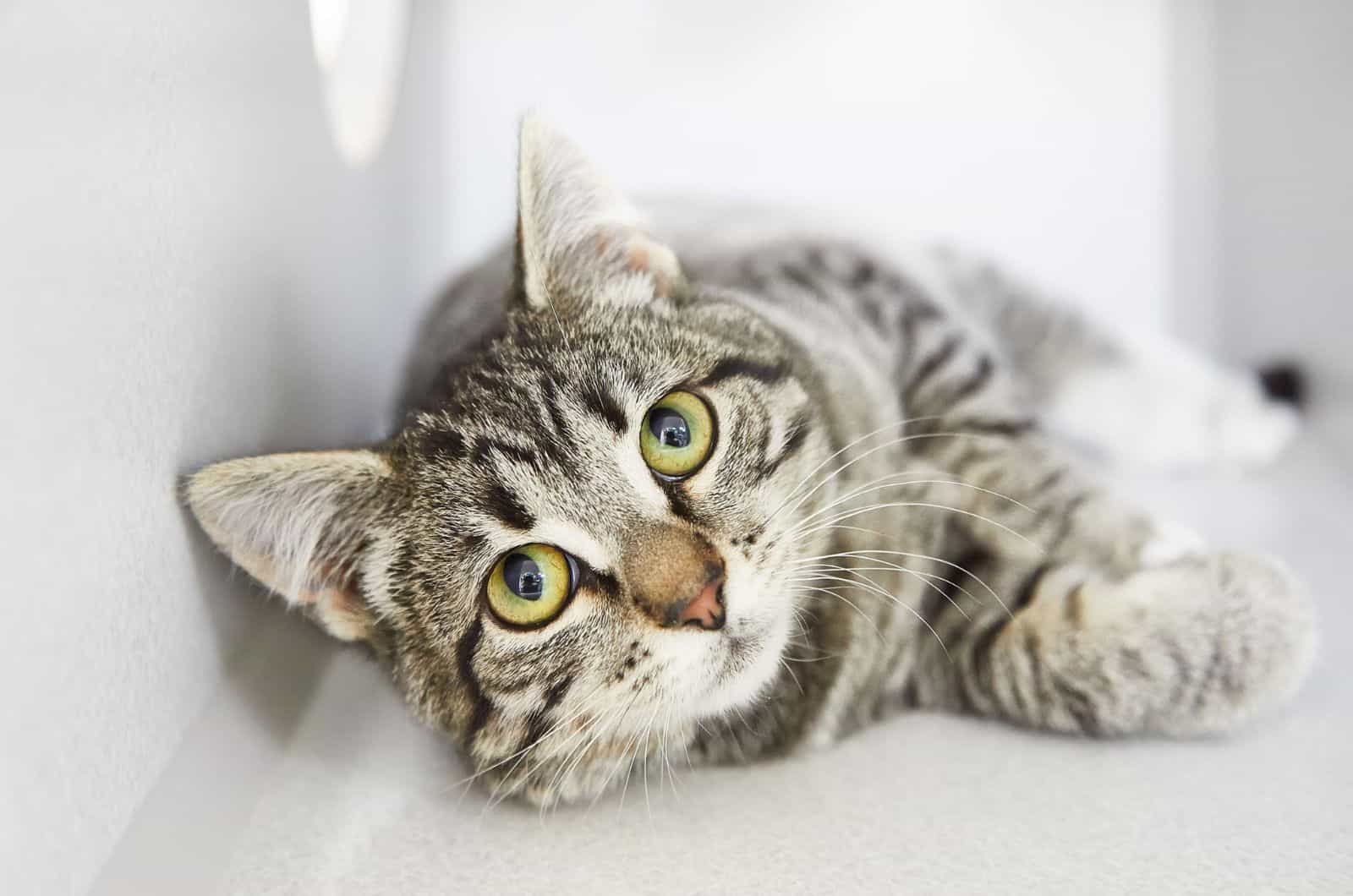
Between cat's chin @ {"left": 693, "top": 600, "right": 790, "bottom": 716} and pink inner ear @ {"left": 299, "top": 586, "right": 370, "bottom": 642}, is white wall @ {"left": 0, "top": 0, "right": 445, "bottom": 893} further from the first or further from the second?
cat's chin @ {"left": 693, "top": 600, "right": 790, "bottom": 716}

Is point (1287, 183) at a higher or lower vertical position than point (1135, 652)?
higher

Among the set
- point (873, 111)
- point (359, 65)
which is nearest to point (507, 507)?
point (359, 65)

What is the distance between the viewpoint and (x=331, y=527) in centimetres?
108

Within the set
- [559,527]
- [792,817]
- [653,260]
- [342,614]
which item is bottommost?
[792,817]

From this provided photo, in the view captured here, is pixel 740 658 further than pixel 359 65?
No

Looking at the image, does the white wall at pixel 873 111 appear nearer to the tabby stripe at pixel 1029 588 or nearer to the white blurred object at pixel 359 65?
the white blurred object at pixel 359 65

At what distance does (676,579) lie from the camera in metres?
0.95

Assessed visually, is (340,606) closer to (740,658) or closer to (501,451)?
(501,451)

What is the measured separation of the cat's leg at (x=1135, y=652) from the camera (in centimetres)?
111

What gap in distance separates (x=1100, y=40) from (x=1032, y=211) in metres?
0.42

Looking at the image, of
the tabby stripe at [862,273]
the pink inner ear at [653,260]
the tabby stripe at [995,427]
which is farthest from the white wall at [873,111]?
the pink inner ear at [653,260]

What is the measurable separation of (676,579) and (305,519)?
0.40 m

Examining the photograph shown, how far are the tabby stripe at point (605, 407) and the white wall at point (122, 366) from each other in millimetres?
403

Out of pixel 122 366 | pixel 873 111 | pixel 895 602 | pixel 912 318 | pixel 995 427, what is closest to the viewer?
pixel 122 366
